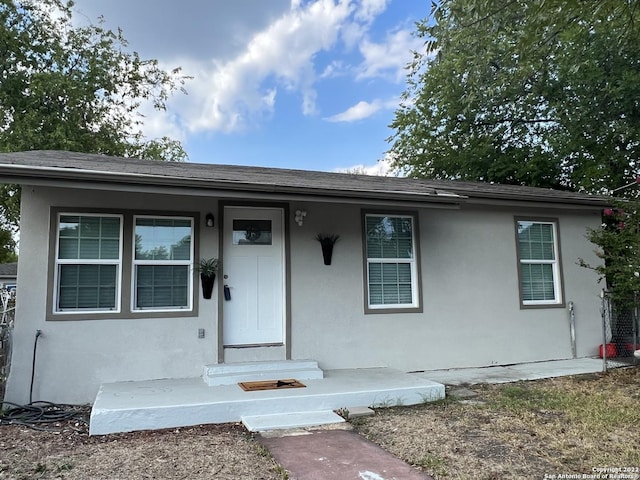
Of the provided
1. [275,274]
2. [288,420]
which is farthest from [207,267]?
[288,420]

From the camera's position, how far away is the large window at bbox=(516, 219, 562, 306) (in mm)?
7418

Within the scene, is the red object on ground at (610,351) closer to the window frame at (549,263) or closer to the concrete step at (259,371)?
the window frame at (549,263)

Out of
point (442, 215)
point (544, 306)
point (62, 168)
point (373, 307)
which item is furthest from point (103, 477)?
point (544, 306)

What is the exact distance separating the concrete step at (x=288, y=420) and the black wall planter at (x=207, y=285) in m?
1.82

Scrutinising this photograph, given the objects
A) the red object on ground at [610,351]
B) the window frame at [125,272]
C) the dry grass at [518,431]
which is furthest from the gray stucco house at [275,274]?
the dry grass at [518,431]

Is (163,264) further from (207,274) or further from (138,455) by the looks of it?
(138,455)

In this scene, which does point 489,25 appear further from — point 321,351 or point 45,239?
point 45,239

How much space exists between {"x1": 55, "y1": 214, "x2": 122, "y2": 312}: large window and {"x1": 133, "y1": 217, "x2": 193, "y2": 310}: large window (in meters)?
0.23

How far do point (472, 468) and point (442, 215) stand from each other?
14.1ft

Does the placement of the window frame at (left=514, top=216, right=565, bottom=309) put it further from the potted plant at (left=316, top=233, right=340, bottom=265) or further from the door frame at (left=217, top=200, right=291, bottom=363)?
the door frame at (left=217, top=200, right=291, bottom=363)

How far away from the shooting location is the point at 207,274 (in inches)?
227

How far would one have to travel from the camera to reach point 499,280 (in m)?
7.23

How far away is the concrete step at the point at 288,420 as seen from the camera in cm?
417

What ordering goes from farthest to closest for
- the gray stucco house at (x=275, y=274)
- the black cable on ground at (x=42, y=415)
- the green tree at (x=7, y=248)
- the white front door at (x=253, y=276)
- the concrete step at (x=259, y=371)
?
1. the green tree at (x=7, y=248)
2. the white front door at (x=253, y=276)
3. the concrete step at (x=259, y=371)
4. the gray stucco house at (x=275, y=274)
5. the black cable on ground at (x=42, y=415)
